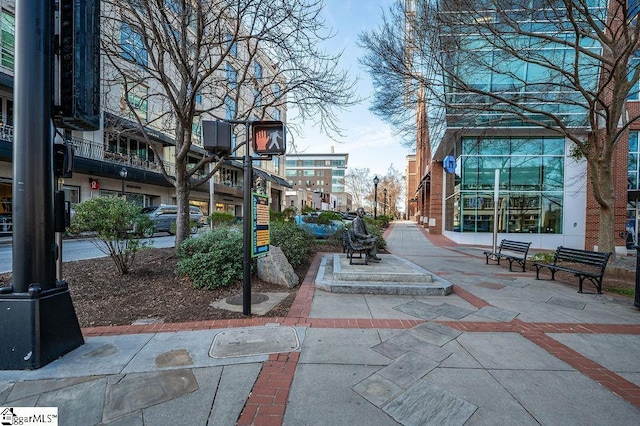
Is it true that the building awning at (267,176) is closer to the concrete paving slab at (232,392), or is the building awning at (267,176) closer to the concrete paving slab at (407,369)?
the concrete paving slab at (232,392)

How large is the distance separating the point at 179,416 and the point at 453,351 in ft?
9.65

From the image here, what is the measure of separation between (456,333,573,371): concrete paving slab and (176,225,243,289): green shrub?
428cm

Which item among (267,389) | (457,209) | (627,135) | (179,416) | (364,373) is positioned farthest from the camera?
(457,209)

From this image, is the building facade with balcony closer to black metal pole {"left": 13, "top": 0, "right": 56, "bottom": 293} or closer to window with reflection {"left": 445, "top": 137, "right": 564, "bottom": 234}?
black metal pole {"left": 13, "top": 0, "right": 56, "bottom": 293}

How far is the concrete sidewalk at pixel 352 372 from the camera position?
2338 mm

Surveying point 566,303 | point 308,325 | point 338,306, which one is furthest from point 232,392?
point 566,303

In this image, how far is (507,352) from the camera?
339 centimetres

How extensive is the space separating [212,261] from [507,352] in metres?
5.10

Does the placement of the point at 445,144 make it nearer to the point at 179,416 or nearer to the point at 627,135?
the point at 627,135

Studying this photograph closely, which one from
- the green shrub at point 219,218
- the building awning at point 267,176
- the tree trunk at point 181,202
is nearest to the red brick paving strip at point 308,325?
the tree trunk at point 181,202

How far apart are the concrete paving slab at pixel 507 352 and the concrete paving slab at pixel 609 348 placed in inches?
19.6

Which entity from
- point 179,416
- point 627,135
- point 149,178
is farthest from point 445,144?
point 149,178

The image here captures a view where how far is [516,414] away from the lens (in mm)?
2344

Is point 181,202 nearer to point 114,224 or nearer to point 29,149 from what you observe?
point 114,224
